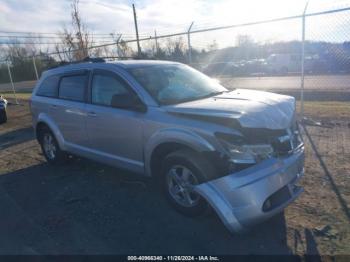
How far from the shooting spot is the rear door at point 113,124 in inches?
165

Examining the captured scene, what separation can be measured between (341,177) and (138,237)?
293cm

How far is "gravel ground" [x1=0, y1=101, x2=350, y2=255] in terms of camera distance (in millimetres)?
3279

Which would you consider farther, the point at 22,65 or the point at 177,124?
the point at 22,65

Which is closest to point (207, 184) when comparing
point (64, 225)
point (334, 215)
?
point (334, 215)

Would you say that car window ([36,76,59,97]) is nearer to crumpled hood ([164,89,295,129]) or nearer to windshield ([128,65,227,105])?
windshield ([128,65,227,105])

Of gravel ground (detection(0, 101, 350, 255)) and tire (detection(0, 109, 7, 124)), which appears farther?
tire (detection(0, 109, 7, 124))

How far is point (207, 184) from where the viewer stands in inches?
125

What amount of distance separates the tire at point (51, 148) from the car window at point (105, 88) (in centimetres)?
162

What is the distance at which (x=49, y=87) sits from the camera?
5.97 metres

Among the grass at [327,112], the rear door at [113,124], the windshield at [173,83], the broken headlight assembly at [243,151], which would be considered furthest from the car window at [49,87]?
the grass at [327,112]

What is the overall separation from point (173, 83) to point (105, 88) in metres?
0.99

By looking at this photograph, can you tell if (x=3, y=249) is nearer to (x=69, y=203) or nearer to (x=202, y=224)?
(x=69, y=203)

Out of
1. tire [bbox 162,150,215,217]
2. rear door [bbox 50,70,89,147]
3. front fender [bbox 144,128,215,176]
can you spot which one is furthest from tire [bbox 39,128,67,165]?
tire [bbox 162,150,215,217]

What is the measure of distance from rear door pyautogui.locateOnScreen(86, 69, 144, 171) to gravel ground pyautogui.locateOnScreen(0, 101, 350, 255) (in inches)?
22.5
